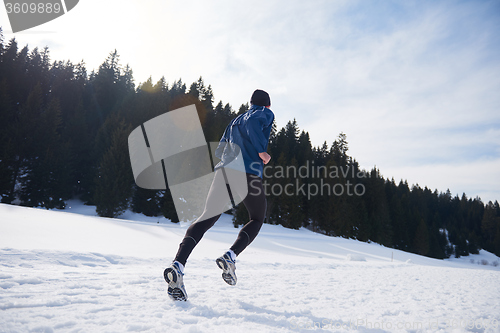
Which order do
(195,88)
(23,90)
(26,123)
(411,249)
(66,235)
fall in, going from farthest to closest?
(411,249)
(195,88)
(23,90)
(26,123)
(66,235)

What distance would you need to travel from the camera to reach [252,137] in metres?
2.43

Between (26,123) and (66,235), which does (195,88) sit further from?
(66,235)

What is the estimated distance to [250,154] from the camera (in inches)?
97.0

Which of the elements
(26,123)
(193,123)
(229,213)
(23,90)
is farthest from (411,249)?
(23,90)

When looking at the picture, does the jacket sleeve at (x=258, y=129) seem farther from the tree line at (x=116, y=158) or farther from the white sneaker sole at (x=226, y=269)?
the tree line at (x=116, y=158)

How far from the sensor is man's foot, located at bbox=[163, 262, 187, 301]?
2002 mm

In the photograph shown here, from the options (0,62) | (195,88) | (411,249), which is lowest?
(411,249)

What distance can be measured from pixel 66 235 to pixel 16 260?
9.28 ft

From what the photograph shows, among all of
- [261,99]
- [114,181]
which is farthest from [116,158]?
[261,99]

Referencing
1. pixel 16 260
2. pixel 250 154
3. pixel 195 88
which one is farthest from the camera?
pixel 195 88

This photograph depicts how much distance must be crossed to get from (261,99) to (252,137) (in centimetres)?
54

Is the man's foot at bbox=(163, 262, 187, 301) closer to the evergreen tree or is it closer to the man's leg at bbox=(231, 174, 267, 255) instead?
the man's leg at bbox=(231, 174, 267, 255)

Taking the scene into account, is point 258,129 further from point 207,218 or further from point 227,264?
point 227,264

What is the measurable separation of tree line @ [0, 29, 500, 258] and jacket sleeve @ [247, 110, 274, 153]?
1093 inches
